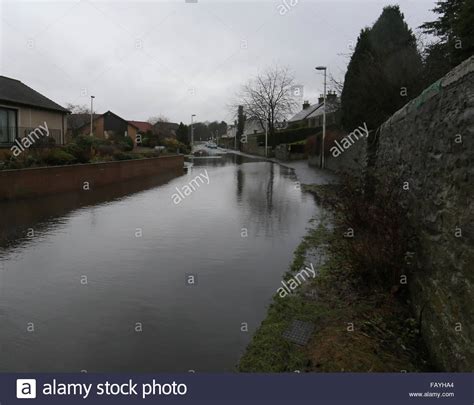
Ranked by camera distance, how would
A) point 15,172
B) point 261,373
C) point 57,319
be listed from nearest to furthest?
point 261,373 < point 57,319 < point 15,172

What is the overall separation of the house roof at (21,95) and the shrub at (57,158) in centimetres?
694

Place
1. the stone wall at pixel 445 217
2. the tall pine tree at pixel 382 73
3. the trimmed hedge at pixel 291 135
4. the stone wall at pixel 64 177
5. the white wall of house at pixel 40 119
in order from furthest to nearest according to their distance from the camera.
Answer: the trimmed hedge at pixel 291 135
the white wall of house at pixel 40 119
the tall pine tree at pixel 382 73
the stone wall at pixel 64 177
the stone wall at pixel 445 217

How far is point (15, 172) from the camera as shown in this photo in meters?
12.1

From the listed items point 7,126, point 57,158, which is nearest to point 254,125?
point 7,126

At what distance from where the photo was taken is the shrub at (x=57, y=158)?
14672mm

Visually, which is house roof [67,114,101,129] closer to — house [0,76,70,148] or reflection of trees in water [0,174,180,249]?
house [0,76,70,148]

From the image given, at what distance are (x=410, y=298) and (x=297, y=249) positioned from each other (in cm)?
289

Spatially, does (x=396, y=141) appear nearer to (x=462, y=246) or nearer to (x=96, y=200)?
(x=462, y=246)

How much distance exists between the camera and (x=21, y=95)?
22.4 m

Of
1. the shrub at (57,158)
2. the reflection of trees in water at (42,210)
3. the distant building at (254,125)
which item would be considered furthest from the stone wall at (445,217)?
the distant building at (254,125)

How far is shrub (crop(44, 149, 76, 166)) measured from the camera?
14672 mm

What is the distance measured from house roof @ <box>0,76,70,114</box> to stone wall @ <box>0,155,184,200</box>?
6876mm

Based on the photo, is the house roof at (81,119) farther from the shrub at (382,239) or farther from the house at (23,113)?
the shrub at (382,239)

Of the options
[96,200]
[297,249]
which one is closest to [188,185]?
[96,200]
